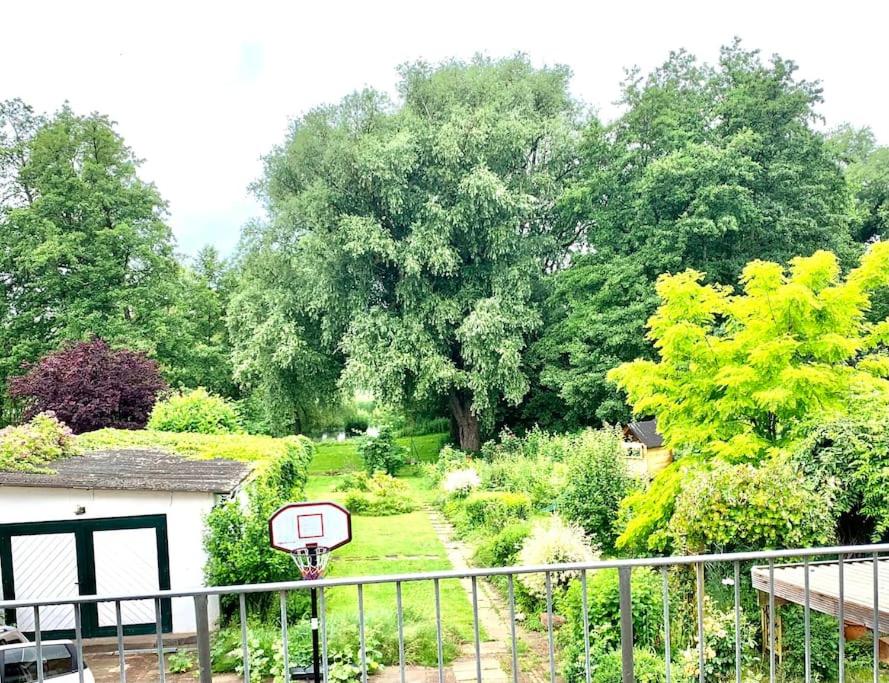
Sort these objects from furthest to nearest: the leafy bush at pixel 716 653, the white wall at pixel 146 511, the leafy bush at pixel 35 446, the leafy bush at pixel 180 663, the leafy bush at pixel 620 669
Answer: the leafy bush at pixel 35 446
the white wall at pixel 146 511
the leafy bush at pixel 180 663
the leafy bush at pixel 716 653
the leafy bush at pixel 620 669

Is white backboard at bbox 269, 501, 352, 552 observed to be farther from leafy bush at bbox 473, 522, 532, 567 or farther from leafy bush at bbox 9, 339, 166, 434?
leafy bush at bbox 9, 339, 166, 434

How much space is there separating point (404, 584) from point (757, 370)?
5371mm

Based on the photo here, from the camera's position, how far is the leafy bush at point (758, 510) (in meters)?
6.53

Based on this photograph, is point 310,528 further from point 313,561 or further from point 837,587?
point 837,587

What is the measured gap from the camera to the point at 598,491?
10.2m

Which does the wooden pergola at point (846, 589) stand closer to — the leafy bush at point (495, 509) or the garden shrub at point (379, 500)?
the leafy bush at point (495, 509)

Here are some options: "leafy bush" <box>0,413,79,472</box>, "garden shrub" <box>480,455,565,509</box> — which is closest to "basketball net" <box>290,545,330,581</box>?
"leafy bush" <box>0,413,79,472</box>

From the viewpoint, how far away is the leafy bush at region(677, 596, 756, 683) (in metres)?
5.86

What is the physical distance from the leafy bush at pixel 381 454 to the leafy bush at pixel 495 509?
291 inches

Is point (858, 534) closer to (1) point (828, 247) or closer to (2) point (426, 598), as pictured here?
(2) point (426, 598)

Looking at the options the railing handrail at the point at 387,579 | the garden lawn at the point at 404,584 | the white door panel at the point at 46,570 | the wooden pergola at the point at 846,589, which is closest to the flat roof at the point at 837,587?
the wooden pergola at the point at 846,589

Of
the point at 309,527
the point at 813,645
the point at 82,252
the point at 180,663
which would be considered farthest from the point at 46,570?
the point at 82,252

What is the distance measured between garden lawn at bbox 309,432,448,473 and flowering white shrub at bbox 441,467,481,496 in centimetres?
602

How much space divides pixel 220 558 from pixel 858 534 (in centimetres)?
683
